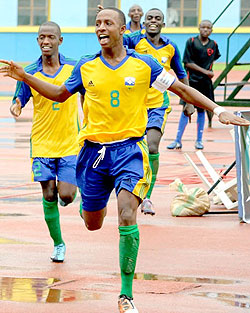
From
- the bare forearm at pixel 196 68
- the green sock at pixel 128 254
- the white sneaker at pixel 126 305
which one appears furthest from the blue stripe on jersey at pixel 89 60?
the bare forearm at pixel 196 68

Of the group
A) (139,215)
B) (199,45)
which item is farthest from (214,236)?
(199,45)

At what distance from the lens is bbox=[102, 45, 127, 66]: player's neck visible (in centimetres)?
698

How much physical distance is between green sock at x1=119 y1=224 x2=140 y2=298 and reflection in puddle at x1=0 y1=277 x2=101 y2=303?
629 millimetres

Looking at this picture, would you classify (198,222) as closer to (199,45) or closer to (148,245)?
(148,245)

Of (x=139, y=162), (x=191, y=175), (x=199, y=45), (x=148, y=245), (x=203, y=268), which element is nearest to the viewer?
(x=139, y=162)

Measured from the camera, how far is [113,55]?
700 cm

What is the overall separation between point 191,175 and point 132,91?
7.53 meters

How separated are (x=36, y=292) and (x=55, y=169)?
164cm

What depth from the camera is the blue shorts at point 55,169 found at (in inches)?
329

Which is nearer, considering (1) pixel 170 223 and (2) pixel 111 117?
(2) pixel 111 117

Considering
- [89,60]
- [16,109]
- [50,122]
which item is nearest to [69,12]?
[50,122]

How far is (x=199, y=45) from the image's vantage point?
19.5m

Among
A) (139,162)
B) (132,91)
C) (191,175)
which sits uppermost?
(132,91)

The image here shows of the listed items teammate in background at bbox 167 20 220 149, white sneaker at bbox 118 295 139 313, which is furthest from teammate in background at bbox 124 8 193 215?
teammate in background at bbox 167 20 220 149
